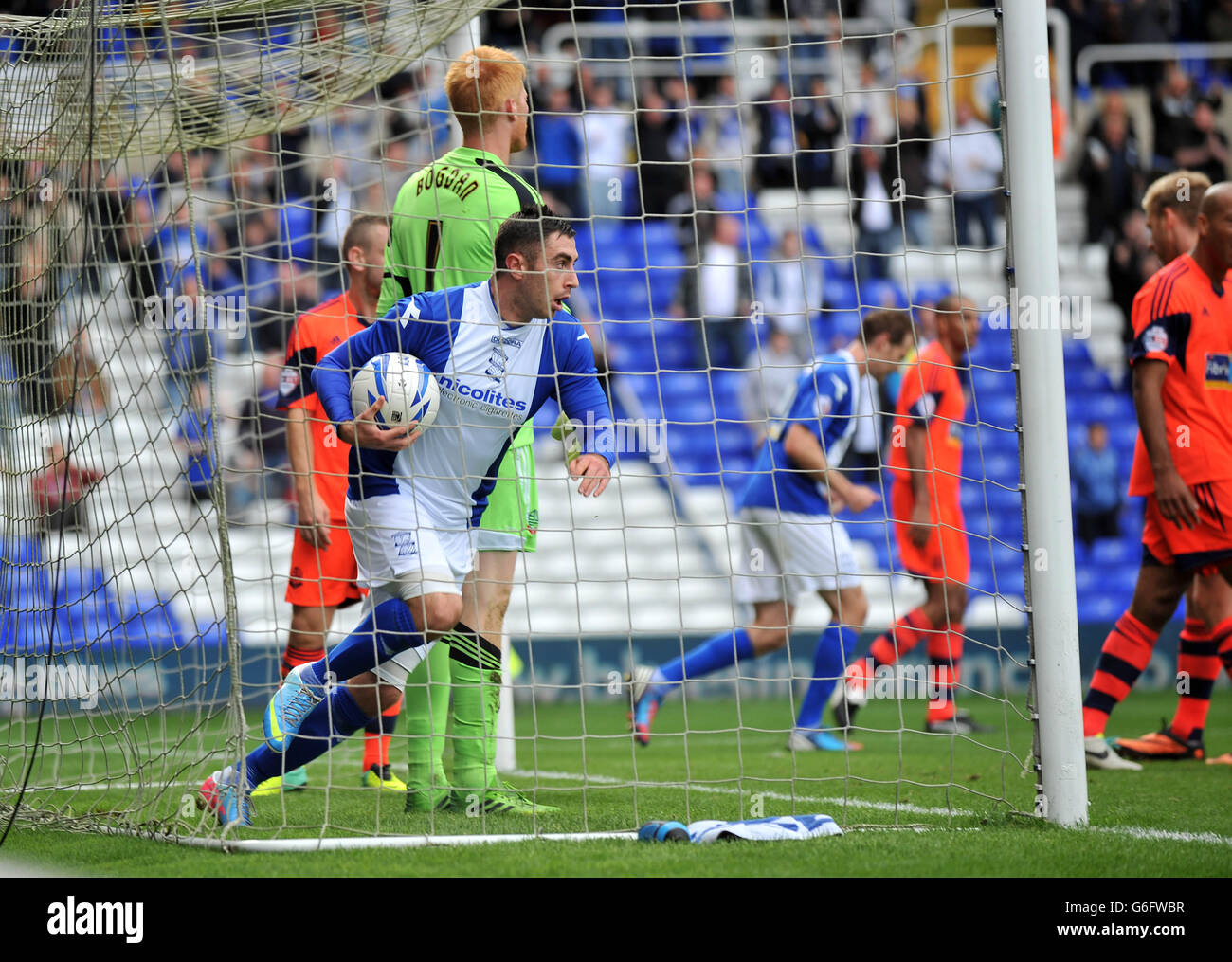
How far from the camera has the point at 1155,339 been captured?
576cm

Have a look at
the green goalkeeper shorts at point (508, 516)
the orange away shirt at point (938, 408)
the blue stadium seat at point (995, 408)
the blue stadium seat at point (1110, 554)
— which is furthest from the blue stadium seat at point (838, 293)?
the green goalkeeper shorts at point (508, 516)

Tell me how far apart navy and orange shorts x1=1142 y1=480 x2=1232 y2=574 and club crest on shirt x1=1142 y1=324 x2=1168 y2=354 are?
1.91ft


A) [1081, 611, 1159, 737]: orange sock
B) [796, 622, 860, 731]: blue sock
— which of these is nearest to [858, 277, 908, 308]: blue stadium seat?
[796, 622, 860, 731]: blue sock

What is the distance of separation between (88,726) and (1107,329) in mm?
10780

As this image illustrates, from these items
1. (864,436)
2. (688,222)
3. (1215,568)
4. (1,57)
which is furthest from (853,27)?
(1,57)

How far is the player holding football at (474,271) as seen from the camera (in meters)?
4.41

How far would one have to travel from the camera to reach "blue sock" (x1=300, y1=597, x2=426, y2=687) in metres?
3.90

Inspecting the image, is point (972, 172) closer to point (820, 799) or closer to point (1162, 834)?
point (820, 799)

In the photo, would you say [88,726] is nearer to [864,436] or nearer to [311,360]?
[311,360]

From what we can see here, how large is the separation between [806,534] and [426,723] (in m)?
2.82

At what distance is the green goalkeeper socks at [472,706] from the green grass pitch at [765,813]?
0.17 m

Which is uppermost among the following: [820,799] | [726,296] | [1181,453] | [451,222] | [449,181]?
[726,296]

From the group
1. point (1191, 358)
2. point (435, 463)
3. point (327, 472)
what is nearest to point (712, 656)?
point (327, 472)

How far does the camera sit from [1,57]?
16.3 ft
